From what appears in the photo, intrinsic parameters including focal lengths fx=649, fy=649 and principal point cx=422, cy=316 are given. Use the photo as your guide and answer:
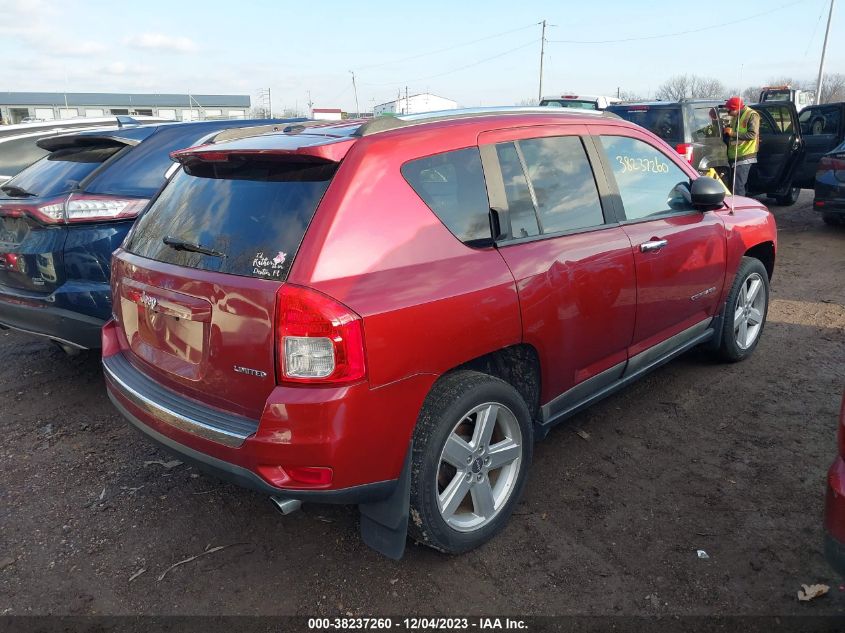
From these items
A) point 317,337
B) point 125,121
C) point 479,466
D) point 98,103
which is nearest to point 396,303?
point 317,337

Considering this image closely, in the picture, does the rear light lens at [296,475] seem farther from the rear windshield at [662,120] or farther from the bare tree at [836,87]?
the bare tree at [836,87]

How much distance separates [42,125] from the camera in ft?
26.8

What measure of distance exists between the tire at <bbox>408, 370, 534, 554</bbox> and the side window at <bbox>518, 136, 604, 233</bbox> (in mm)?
885

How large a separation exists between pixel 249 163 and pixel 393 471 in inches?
53.1

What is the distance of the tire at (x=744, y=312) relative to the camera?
4.50 meters

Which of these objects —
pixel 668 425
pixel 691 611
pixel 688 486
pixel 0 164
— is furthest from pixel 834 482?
pixel 0 164

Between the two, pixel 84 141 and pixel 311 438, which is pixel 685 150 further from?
pixel 311 438

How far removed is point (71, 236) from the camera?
4035mm

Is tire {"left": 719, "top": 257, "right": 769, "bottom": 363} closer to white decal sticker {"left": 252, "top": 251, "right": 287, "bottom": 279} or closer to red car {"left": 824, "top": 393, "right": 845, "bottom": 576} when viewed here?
red car {"left": 824, "top": 393, "right": 845, "bottom": 576}

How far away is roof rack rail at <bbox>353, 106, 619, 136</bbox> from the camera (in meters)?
2.62

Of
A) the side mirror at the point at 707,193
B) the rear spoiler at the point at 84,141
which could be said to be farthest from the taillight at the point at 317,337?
the rear spoiler at the point at 84,141

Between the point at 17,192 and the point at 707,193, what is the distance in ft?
14.8

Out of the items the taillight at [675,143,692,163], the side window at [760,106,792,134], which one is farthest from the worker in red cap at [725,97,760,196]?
the side window at [760,106,792,134]

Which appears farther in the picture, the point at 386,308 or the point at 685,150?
the point at 685,150
